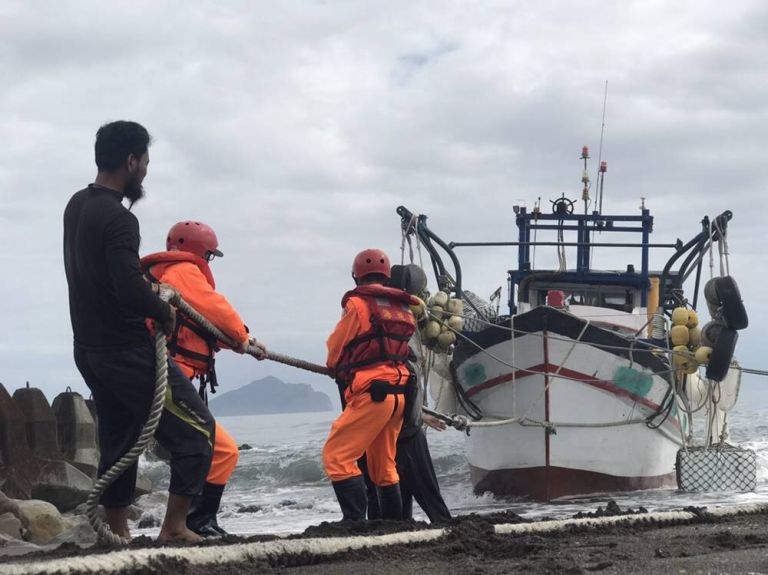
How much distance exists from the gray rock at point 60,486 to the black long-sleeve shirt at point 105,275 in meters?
7.74

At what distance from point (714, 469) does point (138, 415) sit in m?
8.91

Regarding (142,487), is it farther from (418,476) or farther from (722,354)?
(418,476)

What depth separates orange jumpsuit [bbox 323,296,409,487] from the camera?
6242mm

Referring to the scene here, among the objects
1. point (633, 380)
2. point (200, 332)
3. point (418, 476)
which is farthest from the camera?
point (633, 380)

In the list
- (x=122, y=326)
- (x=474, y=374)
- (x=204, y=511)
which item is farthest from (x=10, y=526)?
(x=474, y=374)

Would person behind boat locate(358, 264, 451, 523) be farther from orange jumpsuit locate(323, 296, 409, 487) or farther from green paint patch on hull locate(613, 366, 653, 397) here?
green paint patch on hull locate(613, 366, 653, 397)

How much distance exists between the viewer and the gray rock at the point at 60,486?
11.9m

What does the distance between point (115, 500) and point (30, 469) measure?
24.8 feet

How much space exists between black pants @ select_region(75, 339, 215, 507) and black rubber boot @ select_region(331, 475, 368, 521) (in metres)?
1.44

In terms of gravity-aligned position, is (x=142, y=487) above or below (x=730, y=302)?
below

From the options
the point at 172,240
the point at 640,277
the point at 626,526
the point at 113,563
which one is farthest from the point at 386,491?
the point at 640,277

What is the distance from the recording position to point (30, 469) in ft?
39.2

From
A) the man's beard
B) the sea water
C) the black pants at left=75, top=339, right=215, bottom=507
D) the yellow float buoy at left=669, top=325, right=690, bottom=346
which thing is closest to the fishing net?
the sea water

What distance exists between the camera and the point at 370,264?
22.1 feet
